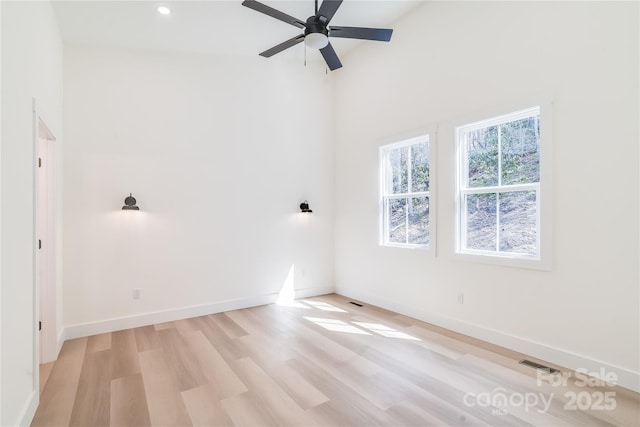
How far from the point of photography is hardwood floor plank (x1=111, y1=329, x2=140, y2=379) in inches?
109

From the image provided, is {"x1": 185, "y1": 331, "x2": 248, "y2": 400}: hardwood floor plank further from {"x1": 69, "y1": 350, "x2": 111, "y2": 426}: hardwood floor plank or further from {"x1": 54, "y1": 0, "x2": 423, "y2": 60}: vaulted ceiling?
{"x1": 54, "y1": 0, "x2": 423, "y2": 60}: vaulted ceiling

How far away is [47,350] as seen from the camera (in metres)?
2.96

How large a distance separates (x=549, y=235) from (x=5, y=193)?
3.86 metres

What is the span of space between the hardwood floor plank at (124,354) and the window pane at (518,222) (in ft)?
11.9

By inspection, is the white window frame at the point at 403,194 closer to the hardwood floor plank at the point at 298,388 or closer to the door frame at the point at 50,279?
the hardwood floor plank at the point at 298,388

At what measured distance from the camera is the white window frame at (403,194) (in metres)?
3.81

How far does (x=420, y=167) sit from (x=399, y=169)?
377 mm

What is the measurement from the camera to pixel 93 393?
2.44 m

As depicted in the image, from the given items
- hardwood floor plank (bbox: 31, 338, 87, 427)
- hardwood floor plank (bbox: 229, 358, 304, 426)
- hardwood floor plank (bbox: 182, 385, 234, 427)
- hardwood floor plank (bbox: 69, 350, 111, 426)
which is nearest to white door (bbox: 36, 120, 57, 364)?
hardwood floor plank (bbox: 31, 338, 87, 427)

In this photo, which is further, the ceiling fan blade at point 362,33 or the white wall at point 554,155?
the ceiling fan blade at point 362,33

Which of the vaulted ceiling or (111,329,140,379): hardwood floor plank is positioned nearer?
(111,329,140,379): hardwood floor plank

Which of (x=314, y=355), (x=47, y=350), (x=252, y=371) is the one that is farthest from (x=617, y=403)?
(x=47, y=350)

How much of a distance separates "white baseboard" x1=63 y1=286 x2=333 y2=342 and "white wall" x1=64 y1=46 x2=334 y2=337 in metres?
0.02

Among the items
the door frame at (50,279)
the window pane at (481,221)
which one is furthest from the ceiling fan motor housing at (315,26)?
the door frame at (50,279)
